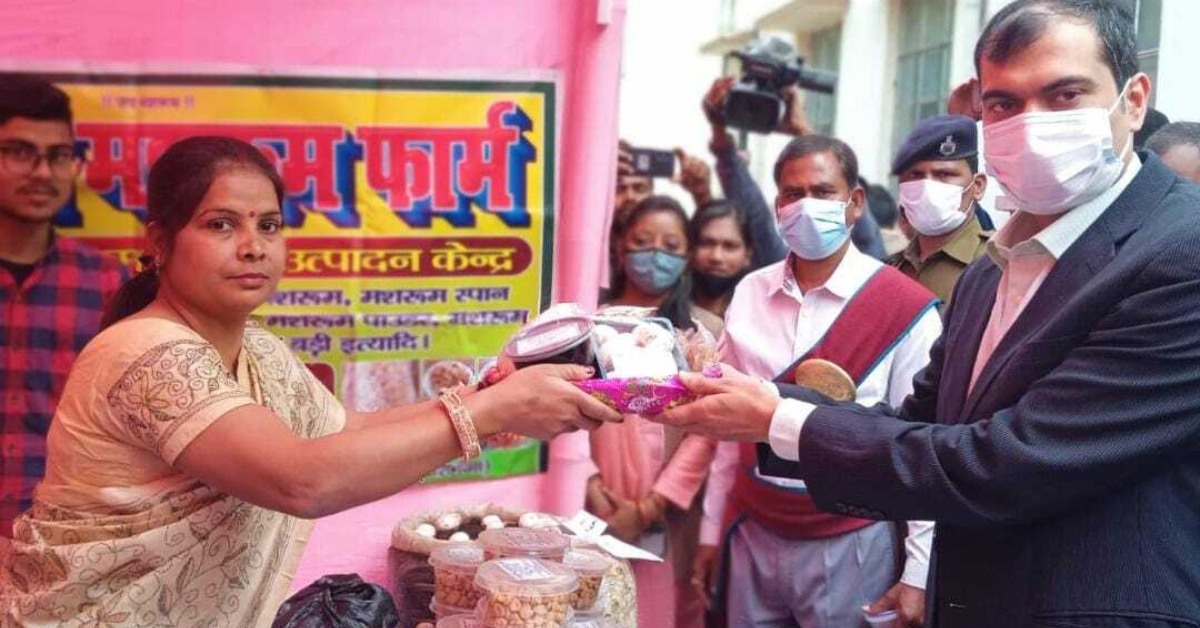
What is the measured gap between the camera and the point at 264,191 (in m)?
1.97

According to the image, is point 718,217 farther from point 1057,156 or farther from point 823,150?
point 1057,156

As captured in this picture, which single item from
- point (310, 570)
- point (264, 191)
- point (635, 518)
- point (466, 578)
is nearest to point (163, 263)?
point (264, 191)

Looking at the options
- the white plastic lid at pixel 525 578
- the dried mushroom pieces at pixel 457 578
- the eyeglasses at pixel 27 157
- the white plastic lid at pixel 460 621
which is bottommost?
the white plastic lid at pixel 460 621

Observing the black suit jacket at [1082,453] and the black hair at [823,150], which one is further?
the black hair at [823,150]

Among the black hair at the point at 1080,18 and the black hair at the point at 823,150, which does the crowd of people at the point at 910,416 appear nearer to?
the black hair at the point at 1080,18

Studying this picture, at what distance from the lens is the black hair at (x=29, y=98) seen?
8.85ft

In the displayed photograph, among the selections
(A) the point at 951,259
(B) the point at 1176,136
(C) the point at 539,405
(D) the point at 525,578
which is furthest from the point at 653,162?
(D) the point at 525,578

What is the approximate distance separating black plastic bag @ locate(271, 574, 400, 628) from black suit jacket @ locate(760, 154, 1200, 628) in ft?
2.87

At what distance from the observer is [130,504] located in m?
1.84

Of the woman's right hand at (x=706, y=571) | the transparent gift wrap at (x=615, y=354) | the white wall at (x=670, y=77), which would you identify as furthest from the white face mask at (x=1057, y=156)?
the white wall at (x=670, y=77)

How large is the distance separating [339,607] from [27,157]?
57.5 inches

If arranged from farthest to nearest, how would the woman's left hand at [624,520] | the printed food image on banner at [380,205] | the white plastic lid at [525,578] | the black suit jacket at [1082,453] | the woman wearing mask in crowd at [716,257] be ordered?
the woman wearing mask in crowd at [716,257]
the woman's left hand at [624,520]
the printed food image on banner at [380,205]
the white plastic lid at [525,578]
the black suit jacket at [1082,453]

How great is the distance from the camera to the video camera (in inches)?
186

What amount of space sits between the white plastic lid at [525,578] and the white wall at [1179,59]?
2.16m
